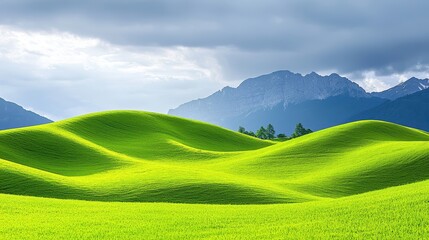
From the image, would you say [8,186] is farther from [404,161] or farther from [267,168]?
[404,161]

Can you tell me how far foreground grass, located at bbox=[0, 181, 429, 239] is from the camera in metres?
21.5

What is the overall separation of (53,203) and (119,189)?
50.3ft

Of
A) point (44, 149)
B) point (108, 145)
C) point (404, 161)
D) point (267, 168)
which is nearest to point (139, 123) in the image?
point (108, 145)

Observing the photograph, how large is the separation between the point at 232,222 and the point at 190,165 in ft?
183

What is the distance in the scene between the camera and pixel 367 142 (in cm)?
8450

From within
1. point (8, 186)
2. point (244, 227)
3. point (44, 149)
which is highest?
point (44, 149)

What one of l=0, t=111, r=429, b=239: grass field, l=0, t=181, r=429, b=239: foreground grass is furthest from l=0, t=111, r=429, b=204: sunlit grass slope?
l=0, t=181, r=429, b=239: foreground grass

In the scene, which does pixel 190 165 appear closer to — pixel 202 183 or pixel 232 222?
pixel 202 183

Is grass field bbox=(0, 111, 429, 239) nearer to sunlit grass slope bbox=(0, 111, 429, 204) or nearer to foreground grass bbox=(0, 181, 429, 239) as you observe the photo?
foreground grass bbox=(0, 181, 429, 239)

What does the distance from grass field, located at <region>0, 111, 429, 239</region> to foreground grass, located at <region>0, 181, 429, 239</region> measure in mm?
67

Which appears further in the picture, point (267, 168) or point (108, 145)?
point (108, 145)

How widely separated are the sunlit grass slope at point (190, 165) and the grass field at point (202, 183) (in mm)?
220

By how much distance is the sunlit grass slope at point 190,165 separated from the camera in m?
51.2

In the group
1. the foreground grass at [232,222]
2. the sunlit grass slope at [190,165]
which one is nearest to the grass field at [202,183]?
the foreground grass at [232,222]
